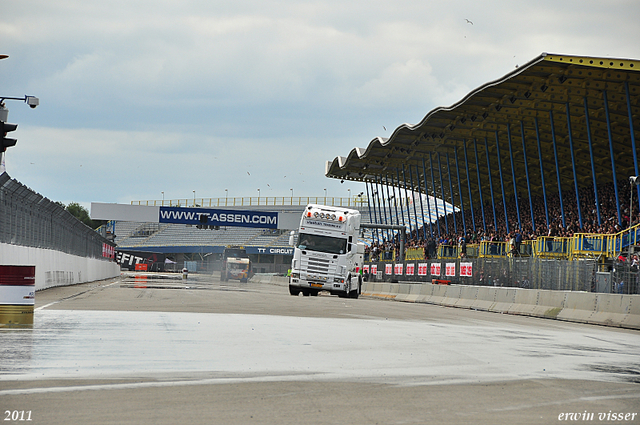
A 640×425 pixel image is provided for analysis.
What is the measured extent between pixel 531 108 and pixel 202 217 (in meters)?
38.5

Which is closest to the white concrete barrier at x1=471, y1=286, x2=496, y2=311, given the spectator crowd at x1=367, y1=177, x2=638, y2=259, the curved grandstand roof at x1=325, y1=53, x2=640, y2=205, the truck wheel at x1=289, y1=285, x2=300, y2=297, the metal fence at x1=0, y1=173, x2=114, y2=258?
the spectator crowd at x1=367, y1=177, x2=638, y2=259

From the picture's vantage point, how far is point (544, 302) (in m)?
24.1

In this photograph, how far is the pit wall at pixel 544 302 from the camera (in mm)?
19953

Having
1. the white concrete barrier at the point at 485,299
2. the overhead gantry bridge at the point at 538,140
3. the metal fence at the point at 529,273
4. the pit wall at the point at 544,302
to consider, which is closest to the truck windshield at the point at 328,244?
the pit wall at the point at 544,302

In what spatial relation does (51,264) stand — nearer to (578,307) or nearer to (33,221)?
(33,221)

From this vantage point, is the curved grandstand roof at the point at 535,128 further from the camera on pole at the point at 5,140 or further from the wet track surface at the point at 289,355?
the camera on pole at the point at 5,140

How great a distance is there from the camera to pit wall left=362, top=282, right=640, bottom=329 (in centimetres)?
1995

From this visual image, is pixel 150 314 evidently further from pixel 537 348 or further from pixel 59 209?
pixel 59 209

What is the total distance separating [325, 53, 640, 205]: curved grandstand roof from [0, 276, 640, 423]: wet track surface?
21.8 meters

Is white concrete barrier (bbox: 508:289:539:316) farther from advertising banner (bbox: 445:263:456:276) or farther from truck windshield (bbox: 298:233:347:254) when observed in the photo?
advertising banner (bbox: 445:263:456:276)

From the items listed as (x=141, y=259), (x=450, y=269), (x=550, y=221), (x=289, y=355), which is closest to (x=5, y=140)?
(x=289, y=355)

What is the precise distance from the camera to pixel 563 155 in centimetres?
5306

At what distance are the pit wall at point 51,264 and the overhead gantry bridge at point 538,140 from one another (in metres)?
21.7

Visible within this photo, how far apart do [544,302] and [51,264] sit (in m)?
19.5
